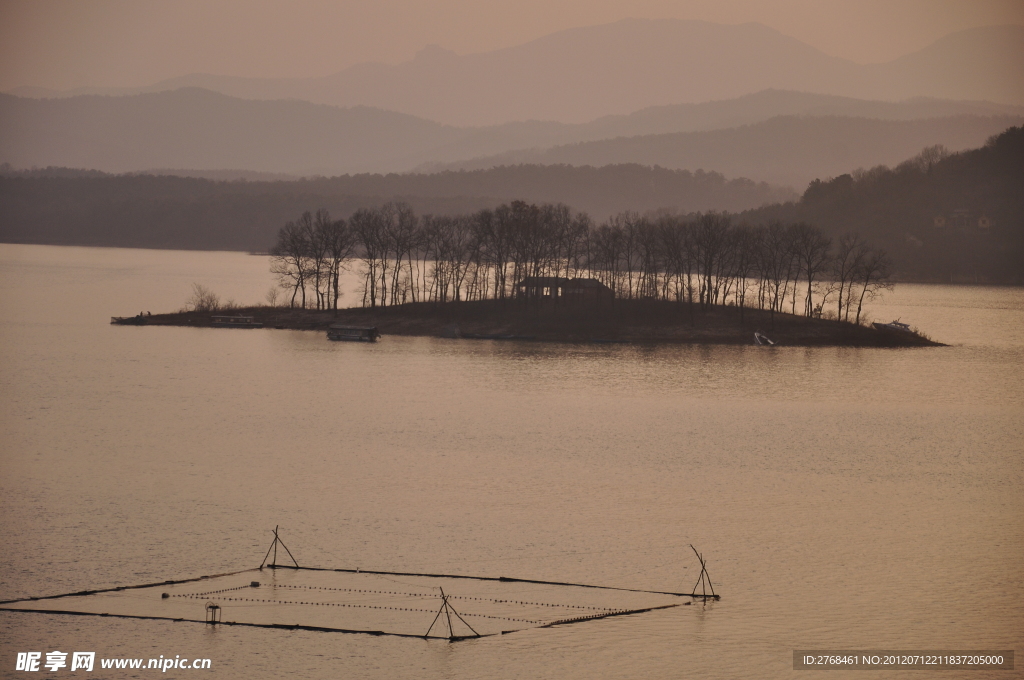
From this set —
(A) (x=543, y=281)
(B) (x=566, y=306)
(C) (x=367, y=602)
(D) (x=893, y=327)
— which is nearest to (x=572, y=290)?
(B) (x=566, y=306)

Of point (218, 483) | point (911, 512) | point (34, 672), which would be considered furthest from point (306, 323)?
point (34, 672)

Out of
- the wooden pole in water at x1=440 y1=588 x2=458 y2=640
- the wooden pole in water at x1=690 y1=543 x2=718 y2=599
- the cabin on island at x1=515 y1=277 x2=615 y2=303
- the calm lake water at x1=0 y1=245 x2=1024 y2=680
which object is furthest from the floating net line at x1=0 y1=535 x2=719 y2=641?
the cabin on island at x1=515 y1=277 x2=615 y2=303

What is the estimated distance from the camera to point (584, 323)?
120m

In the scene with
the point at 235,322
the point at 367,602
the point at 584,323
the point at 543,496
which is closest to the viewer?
the point at 367,602

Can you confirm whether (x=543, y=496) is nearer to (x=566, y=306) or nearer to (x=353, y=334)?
(x=353, y=334)

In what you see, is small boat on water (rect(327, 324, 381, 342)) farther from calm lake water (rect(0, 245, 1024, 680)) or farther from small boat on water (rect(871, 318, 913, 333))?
small boat on water (rect(871, 318, 913, 333))

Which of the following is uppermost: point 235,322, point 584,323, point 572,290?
point 572,290

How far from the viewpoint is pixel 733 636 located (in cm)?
3300

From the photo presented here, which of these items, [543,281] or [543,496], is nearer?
[543,496]

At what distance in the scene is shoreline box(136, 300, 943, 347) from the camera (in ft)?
374

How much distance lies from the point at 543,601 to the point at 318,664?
8065 mm

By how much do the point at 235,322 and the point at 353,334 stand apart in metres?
19.3

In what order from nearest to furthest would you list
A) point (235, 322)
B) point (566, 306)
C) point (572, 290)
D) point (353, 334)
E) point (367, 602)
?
point (367, 602) < point (353, 334) < point (566, 306) < point (235, 322) < point (572, 290)

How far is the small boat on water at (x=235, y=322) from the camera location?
126m
